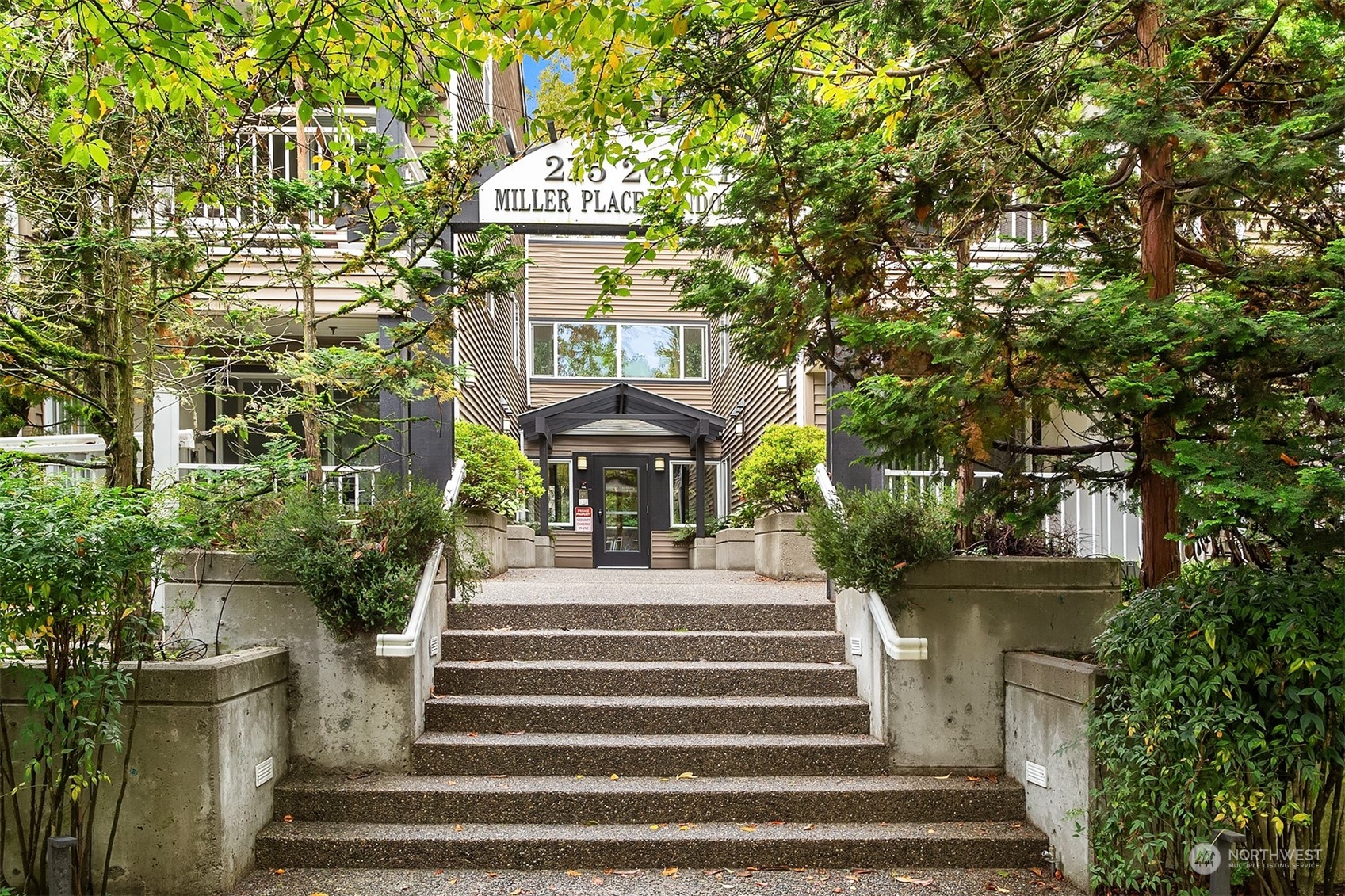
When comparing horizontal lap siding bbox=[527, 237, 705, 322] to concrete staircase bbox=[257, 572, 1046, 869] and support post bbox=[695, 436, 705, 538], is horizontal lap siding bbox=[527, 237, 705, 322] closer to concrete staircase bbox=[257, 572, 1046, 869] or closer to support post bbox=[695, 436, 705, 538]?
support post bbox=[695, 436, 705, 538]

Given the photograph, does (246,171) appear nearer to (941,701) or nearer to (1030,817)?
(941,701)

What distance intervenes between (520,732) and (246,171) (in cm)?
427

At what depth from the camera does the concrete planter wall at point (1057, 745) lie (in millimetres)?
3982

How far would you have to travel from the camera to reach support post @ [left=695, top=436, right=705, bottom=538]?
15.3 metres

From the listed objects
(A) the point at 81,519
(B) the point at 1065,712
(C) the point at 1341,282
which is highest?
(C) the point at 1341,282

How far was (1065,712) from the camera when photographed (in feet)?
13.8

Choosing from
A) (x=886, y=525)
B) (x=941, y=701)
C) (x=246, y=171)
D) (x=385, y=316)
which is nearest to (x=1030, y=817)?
(x=941, y=701)

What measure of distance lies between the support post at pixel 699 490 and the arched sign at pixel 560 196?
28.7 feet

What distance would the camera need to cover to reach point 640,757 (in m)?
4.93

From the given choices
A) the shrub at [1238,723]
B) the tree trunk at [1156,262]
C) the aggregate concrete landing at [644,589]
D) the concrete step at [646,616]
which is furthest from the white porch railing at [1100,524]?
the shrub at [1238,723]

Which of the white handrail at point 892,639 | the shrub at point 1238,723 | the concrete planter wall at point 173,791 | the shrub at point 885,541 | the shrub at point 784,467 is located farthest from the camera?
the shrub at point 784,467

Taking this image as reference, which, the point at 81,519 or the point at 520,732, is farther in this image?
the point at 520,732

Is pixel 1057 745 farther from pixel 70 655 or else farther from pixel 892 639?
pixel 70 655

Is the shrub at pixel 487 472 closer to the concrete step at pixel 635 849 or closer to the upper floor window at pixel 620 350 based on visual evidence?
the concrete step at pixel 635 849
